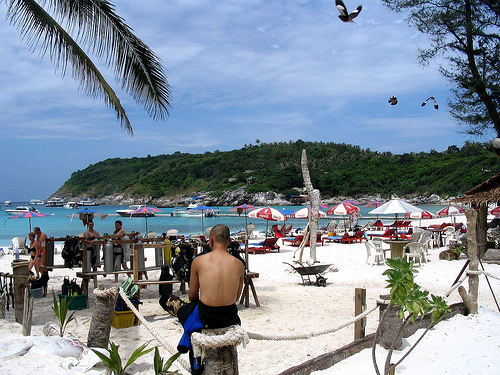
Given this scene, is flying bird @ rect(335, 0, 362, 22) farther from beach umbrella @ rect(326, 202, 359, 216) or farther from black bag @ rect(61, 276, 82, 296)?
beach umbrella @ rect(326, 202, 359, 216)

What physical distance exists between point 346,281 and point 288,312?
3.46 meters

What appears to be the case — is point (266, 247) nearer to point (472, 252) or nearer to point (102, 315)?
point (472, 252)

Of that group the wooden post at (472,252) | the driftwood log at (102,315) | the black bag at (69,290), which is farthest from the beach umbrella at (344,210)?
the driftwood log at (102,315)

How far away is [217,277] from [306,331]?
321 centimetres

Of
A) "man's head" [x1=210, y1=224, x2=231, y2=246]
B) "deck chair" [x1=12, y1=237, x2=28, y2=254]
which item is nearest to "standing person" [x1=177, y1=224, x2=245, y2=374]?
"man's head" [x1=210, y1=224, x2=231, y2=246]

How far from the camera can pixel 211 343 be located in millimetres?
2678

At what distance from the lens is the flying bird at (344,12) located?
231 inches

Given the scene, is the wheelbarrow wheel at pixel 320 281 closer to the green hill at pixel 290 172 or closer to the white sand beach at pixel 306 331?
the white sand beach at pixel 306 331

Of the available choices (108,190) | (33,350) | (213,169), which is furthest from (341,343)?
(108,190)

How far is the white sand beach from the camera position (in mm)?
4047

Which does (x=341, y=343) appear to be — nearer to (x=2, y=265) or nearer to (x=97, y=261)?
(x=97, y=261)

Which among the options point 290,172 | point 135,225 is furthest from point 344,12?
point 290,172

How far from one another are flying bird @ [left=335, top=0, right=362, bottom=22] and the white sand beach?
4.28m

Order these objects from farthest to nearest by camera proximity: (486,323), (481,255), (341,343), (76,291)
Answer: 1. (481,255)
2. (76,291)
3. (486,323)
4. (341,343)
